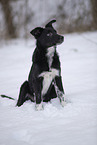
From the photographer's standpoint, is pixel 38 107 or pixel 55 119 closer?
pixel 55 119

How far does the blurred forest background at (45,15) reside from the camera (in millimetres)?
9867

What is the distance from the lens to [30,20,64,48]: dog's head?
2641 millimetres

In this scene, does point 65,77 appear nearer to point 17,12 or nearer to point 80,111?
point 80,111

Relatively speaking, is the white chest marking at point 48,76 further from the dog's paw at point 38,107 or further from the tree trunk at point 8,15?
the tree trunk at point 8,15

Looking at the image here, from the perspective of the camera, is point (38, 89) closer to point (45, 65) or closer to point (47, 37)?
point (45, 65)

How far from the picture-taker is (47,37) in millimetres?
2707

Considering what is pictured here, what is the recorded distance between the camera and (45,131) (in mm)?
1980

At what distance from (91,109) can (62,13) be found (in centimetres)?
995

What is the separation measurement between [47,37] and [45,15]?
393 inches

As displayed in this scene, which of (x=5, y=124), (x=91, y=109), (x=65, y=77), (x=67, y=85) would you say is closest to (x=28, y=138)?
(x=5, y=124)

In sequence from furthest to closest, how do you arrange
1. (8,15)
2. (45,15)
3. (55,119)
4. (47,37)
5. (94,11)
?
(45,15), (8,15), (94,11), (47,37), (55,119)

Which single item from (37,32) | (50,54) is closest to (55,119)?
(50,54)

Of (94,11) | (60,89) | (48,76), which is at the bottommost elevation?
(60,89)

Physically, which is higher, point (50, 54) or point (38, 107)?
point (50, 54)
